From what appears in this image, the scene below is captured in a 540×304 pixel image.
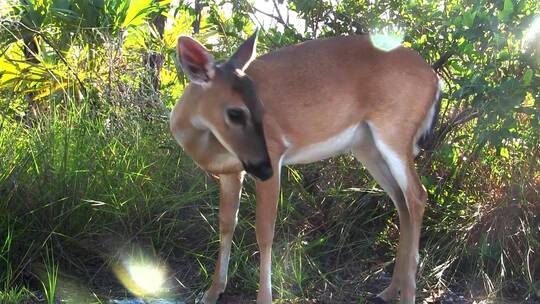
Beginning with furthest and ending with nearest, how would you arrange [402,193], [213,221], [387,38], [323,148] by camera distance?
[213,221] → [387,38] → [402,193] → [323,148]

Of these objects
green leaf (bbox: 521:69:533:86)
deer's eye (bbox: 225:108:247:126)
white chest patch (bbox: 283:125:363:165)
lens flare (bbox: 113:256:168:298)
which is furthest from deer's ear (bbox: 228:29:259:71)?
green leaf (bbox: 521:69:533:86)

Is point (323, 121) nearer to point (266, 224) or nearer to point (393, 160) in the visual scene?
point (393, 160)

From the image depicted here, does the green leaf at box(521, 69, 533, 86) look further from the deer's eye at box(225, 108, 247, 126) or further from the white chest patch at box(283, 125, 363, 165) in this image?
the deer's eye at box(225, 108, 247, 126)

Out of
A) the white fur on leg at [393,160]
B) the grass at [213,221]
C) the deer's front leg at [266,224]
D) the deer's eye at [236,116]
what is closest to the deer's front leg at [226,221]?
the grass at [213,221]

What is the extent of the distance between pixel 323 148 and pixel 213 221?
1.08 metres

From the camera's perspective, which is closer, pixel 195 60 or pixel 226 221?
pixel 195 60

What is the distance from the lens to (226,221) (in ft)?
16.1

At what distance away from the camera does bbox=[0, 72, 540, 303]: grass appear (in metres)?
5.04

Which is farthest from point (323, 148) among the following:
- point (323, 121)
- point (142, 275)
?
point (142, 275)

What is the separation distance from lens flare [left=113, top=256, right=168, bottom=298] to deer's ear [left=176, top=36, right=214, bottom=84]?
1.41 metres

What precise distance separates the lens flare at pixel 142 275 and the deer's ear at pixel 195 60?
141cm

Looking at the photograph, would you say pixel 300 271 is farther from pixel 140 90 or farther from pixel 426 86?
pixel 140 90

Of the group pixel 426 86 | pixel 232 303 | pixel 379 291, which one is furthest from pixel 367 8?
pixel 232 303

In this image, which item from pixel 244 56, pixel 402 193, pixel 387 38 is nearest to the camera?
pixel 244 56
